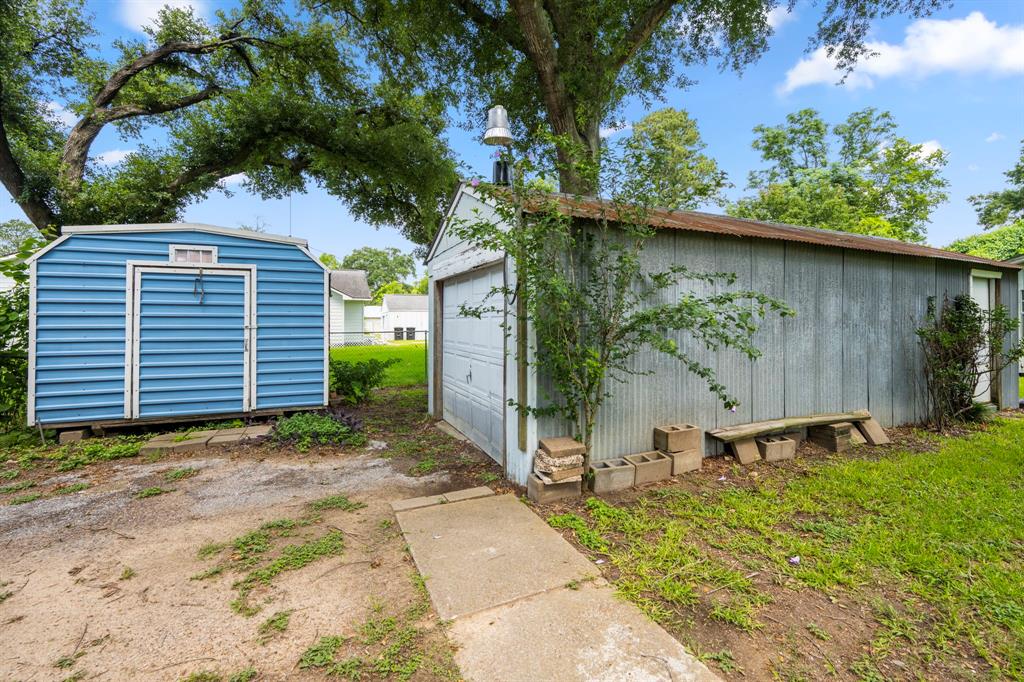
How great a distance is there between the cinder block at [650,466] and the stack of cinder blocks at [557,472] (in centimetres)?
59

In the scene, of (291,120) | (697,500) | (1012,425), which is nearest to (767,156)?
(1012,425)

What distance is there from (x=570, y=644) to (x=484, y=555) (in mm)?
854

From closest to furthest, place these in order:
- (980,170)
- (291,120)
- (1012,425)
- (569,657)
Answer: (569,657) → (1012,425) → (291,120) → (980,170)

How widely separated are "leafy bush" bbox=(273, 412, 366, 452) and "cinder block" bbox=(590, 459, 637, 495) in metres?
3.05

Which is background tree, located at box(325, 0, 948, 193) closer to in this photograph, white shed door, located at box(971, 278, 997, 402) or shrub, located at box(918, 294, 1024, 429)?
white shed door, located at box(971, 278, 997, 402)

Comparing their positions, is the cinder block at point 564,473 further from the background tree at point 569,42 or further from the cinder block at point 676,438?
the background tree at point 569,42

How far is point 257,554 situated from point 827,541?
371 centimetres

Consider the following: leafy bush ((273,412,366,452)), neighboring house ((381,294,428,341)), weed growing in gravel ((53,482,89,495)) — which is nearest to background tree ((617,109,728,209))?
leafy bush ((273,412,366,452))

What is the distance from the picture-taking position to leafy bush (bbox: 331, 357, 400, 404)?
7418 mm

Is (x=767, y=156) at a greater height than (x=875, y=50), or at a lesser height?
greater

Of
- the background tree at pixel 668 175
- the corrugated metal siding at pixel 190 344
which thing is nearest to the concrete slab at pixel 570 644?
the background tree at pixel 668 175

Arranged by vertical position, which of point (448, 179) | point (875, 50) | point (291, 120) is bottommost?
point (448, 179)

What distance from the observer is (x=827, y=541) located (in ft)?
9.14

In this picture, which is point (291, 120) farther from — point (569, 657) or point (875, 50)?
point (875, 50)
